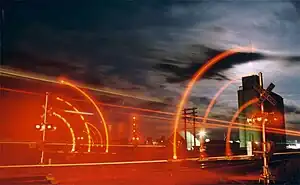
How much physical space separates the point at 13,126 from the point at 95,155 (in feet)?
37.2

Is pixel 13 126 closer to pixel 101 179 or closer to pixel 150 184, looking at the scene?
pixel 101 179

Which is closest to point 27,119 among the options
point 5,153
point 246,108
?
point 5,153

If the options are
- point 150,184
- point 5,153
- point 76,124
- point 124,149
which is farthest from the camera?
point 76,124

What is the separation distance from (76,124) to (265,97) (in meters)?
38.8

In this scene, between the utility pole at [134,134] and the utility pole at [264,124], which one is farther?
the utility pole at [134,134]

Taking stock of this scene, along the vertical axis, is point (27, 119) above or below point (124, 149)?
above

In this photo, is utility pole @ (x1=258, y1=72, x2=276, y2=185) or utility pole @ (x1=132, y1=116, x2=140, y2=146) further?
utility pole @ (x1=132, y1=116, x2=140, y2=146)

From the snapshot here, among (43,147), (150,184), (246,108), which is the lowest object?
(150,184)

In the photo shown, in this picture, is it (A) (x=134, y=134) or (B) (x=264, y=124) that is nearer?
(B) (x=264, y=124)

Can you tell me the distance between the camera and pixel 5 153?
34781 millimetres

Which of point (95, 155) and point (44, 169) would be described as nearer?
point (44, 169)

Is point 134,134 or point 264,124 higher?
point 264,124

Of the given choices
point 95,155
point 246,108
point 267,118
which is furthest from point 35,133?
point 246,108

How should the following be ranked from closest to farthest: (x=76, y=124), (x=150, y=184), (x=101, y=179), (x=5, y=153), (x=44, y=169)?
1. (x=150, y=184)
2. (x=101, y=179)
3. (x=44, y=169)
4. (x=5, y=153)
5. (x=76, y=124)
